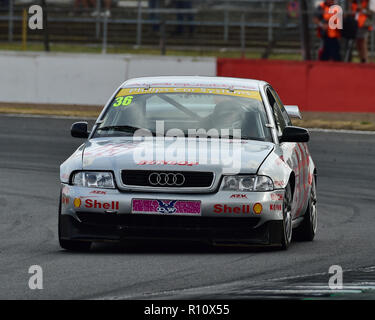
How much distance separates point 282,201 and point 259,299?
2308mm

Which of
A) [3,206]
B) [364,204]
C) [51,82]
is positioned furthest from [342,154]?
[51,82]

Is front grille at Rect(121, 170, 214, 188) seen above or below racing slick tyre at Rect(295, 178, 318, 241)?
above

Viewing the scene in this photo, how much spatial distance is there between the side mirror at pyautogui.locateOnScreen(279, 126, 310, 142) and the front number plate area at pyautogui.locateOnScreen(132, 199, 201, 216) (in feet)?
4.56

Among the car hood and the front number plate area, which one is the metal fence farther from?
the front number plate area

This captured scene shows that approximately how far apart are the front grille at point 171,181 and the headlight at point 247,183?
132 mm

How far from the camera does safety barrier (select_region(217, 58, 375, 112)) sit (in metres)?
23.3

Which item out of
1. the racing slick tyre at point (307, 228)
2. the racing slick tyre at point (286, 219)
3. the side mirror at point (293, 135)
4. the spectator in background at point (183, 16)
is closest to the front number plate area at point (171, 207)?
the racing slick tyre at point (286, 219)

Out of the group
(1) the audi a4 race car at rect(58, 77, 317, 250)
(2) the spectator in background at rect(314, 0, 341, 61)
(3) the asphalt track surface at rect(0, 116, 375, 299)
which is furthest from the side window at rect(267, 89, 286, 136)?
(2) the spectator in background at rect(314, 0, 341, 61)

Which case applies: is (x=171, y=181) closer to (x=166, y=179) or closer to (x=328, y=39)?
(x=166, y=179)

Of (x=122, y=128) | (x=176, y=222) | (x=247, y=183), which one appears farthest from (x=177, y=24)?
(x=176, y=222)

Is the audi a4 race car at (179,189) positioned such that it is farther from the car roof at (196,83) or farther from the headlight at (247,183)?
the car roof at (196,83)

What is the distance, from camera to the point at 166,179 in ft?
30.0
